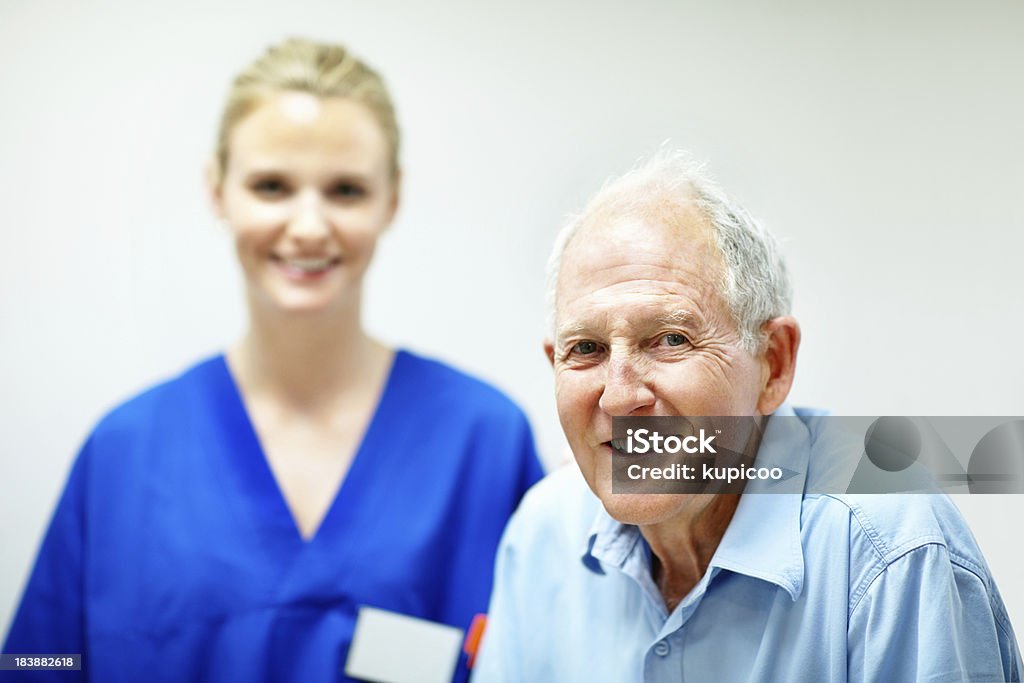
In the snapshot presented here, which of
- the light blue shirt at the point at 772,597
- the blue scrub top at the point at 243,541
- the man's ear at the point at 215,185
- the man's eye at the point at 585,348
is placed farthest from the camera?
the man's ear at the point at 215,185

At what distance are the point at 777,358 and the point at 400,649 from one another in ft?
2.83

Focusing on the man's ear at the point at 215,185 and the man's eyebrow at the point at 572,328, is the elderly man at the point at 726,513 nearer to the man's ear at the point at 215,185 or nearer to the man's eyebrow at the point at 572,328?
the man's eyebrow at the point at 572,328

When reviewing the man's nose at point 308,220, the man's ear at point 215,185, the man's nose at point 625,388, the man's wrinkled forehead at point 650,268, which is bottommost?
the man's nose at point 625,388

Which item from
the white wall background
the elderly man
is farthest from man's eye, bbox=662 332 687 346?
the white wall background

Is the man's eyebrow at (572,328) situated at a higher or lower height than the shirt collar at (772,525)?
higher

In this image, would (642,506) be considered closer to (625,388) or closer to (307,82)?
(625,388)

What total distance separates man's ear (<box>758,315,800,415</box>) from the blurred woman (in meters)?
0.68

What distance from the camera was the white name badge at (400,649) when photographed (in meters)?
1.77

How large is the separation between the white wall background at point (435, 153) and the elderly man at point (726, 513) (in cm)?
64

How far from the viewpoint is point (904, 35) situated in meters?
1.83

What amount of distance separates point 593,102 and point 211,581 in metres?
1.08

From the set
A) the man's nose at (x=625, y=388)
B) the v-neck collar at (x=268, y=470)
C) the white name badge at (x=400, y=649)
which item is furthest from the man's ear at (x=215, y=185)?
the man's nose at (x=625, y=388)

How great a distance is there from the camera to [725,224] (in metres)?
1.20

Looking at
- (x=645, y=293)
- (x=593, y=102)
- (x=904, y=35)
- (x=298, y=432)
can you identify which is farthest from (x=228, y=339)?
(x=904, y=35)
